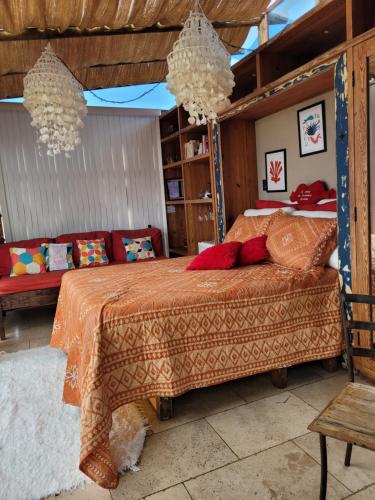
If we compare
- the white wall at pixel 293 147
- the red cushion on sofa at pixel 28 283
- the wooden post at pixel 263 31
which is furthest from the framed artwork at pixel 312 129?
the red cushion on sofa at pixel 28 283

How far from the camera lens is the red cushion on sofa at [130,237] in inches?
189

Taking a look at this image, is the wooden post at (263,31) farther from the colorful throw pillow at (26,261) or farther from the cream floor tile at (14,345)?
the cream floor tile at (14,345)

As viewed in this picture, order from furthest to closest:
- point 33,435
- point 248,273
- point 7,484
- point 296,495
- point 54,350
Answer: point 54,350 → point 248,273 → point 33,435 → point 7,484 → point 296,495

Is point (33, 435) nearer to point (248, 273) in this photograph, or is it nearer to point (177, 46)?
point (248, 273)

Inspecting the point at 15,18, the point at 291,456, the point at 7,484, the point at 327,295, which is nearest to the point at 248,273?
the point at 327,295

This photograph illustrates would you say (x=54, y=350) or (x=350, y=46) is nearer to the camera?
(x=350, y=46)

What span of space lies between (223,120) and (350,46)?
1681 millimetres

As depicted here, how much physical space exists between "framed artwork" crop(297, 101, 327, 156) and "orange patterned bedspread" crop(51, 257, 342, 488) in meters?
1.20

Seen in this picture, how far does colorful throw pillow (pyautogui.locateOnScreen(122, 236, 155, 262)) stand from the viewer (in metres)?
4.73

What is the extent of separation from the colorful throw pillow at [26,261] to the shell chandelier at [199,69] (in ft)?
9.19

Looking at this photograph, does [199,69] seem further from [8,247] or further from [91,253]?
[8,247]

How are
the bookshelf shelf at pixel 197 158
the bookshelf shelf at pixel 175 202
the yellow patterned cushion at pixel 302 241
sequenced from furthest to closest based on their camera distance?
the bookshelf shelf at pixel 175 202 → the bookshelf shelf at pixel 197 158 → the yellow patterned cushion at pixel 302 241

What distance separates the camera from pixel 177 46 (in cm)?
221

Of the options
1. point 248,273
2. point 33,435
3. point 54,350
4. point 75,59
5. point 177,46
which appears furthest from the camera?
point 75,59
